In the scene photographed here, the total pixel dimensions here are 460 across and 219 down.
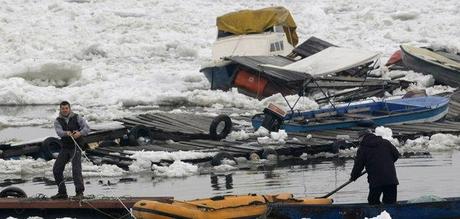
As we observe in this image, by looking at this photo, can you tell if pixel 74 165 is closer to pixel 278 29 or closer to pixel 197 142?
pixel 197 142

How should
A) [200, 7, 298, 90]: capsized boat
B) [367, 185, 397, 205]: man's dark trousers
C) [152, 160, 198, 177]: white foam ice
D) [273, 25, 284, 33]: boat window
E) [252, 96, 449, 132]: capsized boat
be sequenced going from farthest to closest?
1. [273, 25, 284, 33]: boat window
2. [200, 7, 298, 90]: capsized boat
3. [252, 96, 449, 132]: capsized boat
4. [152, 160, 198, 177]: white foam ice
5. [367, 185, 397, 205]: man's dark trousers

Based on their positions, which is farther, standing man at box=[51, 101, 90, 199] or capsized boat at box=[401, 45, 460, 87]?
capsized boat at box=[401, 45, 460, 87]

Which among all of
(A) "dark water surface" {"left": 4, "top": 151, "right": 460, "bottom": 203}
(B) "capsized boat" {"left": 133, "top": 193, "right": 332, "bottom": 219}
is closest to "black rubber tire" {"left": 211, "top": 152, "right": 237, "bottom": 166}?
(A) "dark water surface" {"left": 4, "top": 151, "right": 460, "bottom": 203}

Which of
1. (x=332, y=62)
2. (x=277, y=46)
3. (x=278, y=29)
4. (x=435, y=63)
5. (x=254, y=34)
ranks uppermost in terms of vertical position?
(x=278, y=29)

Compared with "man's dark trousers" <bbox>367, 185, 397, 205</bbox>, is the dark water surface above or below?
below

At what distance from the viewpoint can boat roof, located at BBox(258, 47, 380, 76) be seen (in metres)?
26.0

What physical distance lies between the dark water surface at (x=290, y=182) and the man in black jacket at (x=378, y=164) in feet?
8.98

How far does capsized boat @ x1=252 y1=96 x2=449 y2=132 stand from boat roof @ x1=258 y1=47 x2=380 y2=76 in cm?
101

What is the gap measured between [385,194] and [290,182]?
16.1 ft

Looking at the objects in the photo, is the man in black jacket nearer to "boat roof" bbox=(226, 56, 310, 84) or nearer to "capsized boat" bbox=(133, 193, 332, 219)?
"capsized boat" bbox=(133, 193, 332, 219)

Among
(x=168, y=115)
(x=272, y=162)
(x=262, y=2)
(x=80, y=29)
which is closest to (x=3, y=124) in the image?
(x=168, y=115)

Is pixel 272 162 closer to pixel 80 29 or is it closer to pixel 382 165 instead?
pixel 382 165

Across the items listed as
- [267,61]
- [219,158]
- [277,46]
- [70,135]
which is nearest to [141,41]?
[277,46]

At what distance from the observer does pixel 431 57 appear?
36.4 m
